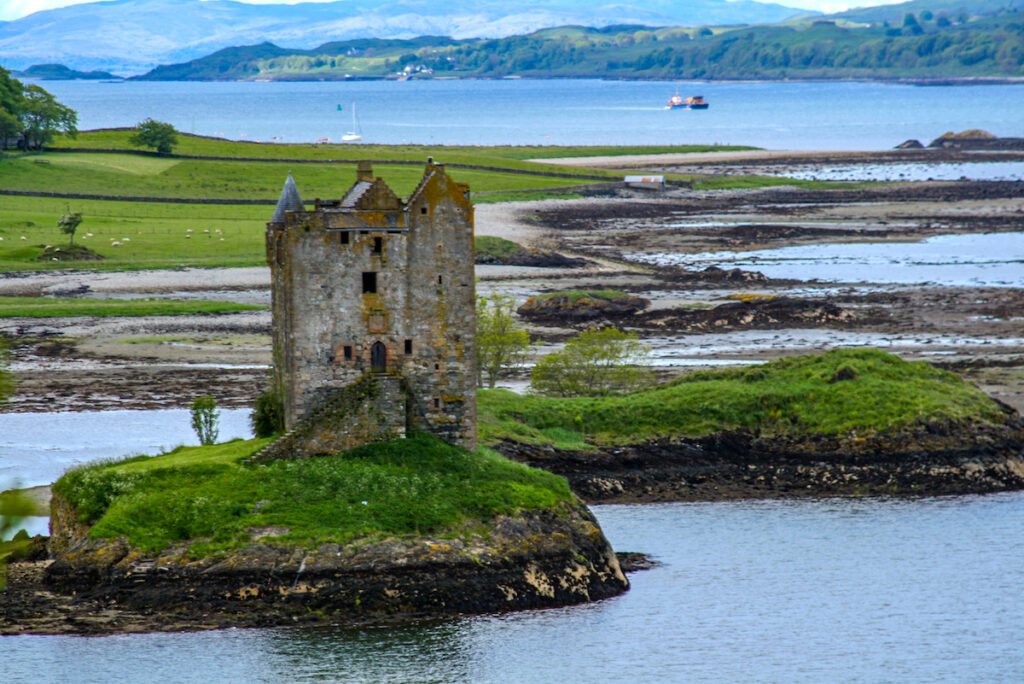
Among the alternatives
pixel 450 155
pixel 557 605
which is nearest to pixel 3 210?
pixel 450 155

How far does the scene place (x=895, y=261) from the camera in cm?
10806

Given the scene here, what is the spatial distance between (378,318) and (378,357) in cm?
123

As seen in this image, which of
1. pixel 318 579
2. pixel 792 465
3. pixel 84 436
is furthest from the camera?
pixel 84 436

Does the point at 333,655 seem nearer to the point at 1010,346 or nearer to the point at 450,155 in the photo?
the point at 1010,346

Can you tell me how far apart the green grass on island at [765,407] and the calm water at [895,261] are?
140 ft

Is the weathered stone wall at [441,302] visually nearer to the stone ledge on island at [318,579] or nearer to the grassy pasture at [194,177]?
the stone ledge on island at [318,579]

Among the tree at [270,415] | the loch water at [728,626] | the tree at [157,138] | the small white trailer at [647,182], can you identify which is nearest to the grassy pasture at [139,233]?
the tree at [157,138]

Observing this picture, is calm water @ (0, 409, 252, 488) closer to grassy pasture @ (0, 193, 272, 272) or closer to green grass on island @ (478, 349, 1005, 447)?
green grass on island @ (478, 349, 1005, 447)

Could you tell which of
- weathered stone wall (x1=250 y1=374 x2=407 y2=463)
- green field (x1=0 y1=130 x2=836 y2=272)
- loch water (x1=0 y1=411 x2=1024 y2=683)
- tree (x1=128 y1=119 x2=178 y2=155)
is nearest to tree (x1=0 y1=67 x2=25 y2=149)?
green field (x1=0 y1=130 x2=836 y2=272)

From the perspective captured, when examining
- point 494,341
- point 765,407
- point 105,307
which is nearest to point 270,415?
point 494,341

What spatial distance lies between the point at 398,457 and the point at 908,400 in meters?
25.2

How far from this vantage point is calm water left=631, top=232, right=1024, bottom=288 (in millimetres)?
99625

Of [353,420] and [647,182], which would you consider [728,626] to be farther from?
[647,182]

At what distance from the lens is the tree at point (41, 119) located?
154250 millimetres
